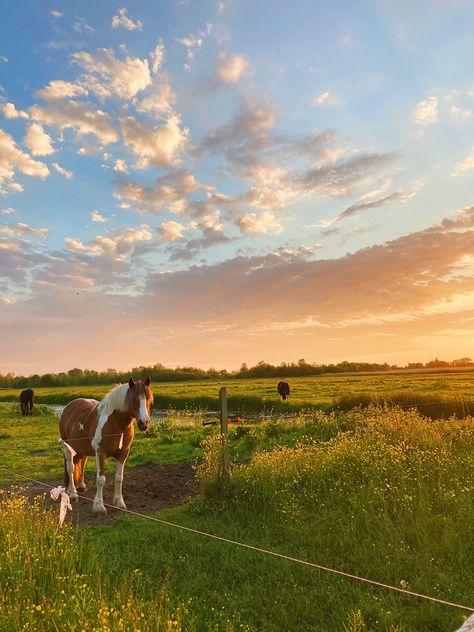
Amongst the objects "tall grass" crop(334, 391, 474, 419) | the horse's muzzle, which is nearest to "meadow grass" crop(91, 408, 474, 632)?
the horse's muzzle

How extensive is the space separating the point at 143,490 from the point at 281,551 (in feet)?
18.0

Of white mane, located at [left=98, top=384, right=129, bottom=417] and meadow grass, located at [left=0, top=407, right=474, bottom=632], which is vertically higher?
white mane, located at [left=98, top=384, right=129, bottom=417]

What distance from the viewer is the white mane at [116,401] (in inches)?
388

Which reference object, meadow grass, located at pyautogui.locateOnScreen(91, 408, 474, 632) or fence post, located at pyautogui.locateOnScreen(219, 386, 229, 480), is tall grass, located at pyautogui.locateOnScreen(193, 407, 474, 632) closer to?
meadow grass, located at pyautogui.locateOnScreen(91, 408, 474, 632)

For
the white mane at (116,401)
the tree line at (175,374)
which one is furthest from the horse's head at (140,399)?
the tree line at (175,374)

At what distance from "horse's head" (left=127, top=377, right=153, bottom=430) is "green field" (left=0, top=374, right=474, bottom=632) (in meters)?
1.87

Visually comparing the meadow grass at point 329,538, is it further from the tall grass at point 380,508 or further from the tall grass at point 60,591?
the tall grass at point 60,591

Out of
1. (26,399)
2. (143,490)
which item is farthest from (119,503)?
(26,399)

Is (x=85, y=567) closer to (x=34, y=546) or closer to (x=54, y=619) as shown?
(x=34, y=546)

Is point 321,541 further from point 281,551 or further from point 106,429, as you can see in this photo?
point 106,429

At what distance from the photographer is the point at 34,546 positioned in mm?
6262

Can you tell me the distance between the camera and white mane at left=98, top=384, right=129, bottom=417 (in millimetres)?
9867

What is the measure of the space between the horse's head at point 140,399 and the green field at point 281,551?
6.15ft

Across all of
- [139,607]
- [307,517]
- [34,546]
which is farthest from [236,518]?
[139,607]
